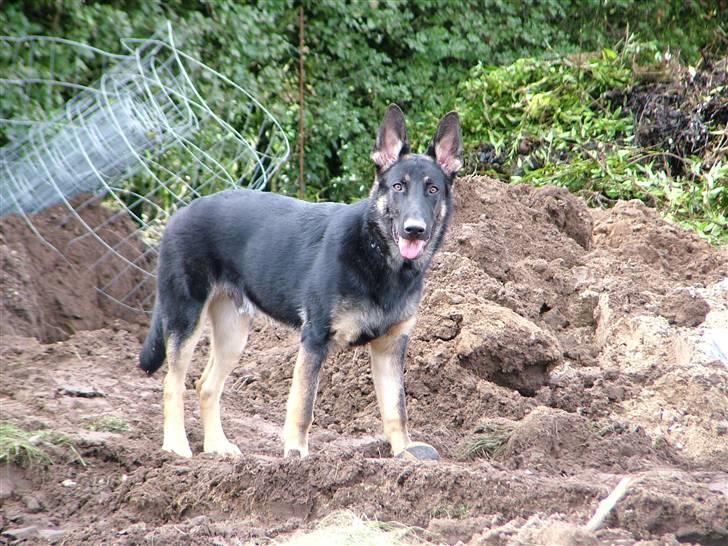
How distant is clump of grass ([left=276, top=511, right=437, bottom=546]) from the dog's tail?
2363 millimetres

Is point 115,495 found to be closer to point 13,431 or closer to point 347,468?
point 13,431

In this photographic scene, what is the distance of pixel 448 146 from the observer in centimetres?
632

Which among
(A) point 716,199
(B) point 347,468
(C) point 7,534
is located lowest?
(C) point 7,534

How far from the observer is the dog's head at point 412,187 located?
235 inches

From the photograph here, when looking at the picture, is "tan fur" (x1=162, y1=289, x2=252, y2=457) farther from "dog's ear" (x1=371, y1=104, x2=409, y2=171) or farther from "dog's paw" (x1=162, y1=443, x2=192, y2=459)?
"dog's ear" (x1=371, y1=104, x2=409, y2=171)

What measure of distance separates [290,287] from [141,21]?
5595mm

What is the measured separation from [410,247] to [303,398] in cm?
107

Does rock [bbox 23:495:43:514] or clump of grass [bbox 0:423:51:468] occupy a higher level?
clump of grass [bbox 0:423:51:468]

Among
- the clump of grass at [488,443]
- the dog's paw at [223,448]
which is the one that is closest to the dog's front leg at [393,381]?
the clump of grass at [488,443]

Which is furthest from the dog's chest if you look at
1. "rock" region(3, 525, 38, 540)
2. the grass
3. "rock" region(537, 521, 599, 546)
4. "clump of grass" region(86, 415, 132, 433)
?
the grass

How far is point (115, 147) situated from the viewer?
31.0 ft

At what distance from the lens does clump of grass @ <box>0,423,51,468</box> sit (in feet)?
18.0

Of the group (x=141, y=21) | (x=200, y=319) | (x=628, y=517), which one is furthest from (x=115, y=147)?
(x=628, y=517)

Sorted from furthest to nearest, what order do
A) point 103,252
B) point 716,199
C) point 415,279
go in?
point 716,199 < point 103,252 < point 415,279
